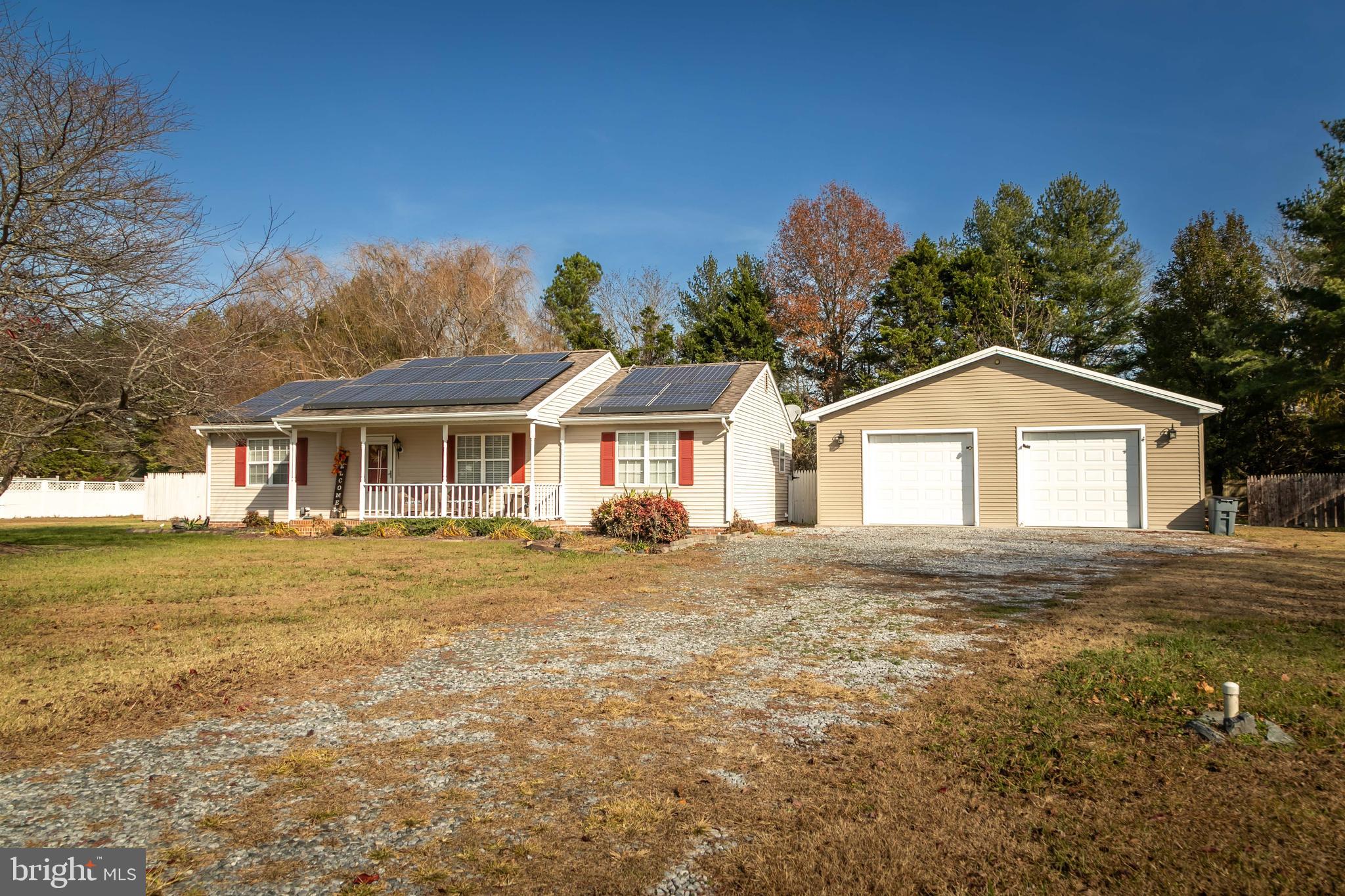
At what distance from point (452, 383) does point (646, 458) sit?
562cm

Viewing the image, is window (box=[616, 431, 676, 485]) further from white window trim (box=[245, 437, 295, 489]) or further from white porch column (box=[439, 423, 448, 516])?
white window trim (box=[245, 437, 295, 489])

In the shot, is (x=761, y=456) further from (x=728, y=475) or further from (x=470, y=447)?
(x=470, y=447)

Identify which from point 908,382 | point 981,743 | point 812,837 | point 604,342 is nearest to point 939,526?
point 908,382

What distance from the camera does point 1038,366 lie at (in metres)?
19.3

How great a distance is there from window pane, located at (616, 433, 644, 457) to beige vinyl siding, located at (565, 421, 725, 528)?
0.15 meters

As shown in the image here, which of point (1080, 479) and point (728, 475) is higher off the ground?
point (728, 475)

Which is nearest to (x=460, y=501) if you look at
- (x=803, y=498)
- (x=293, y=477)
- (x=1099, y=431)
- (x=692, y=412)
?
(x=293, y=477)

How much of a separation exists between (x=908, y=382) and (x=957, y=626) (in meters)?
13.5

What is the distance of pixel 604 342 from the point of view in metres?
37.3

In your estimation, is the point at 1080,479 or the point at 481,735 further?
the point at 1080,479

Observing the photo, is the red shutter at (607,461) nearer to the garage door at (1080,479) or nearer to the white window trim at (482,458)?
the white window trim at (482,458)

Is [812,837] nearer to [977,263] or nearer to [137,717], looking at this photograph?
[137,717]

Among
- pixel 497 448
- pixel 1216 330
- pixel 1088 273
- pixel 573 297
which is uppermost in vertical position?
pixel 573 297

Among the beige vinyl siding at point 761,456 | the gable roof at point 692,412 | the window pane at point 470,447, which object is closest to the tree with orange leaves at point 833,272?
the beige vinyl siding at point 761,456
